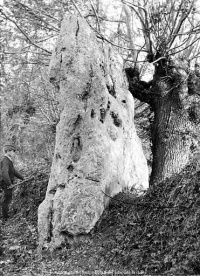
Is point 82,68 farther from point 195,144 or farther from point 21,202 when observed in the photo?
point 21,202

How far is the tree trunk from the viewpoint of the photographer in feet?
25.3

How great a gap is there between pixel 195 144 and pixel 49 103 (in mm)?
5673

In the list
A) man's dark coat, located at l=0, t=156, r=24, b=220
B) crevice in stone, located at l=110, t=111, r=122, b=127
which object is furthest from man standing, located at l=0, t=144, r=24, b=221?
crevice in stone, located at l=110, t=111, r=122, b=127

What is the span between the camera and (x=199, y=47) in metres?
9.53

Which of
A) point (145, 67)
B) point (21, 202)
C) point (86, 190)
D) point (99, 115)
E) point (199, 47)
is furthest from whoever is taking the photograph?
point (145, 67)

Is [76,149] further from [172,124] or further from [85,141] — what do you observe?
[172,124]

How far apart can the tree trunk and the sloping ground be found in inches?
73.9

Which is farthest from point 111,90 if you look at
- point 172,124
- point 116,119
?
point 172,124

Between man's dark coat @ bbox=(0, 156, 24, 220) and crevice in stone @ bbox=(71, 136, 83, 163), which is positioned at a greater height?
crevice in stone @ bbox=(71, 136, 83, 163)

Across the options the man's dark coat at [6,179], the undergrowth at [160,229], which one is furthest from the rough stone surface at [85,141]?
the man's dark coat at [6,179]

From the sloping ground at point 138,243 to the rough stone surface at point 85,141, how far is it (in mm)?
327

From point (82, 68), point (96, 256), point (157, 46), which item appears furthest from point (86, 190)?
point (157, 46)

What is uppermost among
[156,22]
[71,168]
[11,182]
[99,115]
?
[156,22]

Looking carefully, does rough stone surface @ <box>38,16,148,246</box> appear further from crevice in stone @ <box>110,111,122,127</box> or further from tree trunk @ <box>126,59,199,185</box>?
tree trunk @ <box>126,59,199,185</box>
